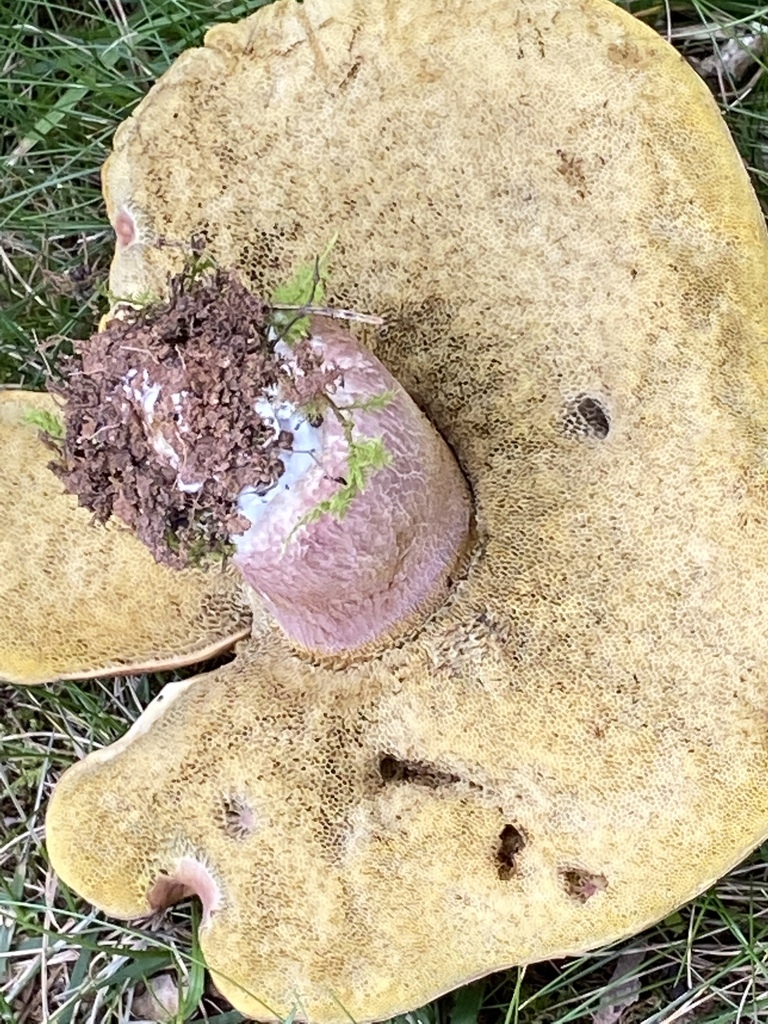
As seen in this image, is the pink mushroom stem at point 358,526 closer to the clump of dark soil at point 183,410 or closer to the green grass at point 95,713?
the clump of dark soil at point 183,410

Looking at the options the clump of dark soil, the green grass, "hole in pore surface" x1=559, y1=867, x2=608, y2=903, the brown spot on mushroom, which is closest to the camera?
the clump of dark soil

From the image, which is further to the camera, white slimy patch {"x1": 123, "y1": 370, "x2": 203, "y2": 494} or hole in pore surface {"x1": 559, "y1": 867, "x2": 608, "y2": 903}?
hole in pore surface {"x1": 559, "y1": 867, "x2": 608, "y2": 903}

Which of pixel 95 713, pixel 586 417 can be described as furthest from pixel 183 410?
pixel 95 713

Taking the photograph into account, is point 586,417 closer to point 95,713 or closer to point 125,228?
point 125,228

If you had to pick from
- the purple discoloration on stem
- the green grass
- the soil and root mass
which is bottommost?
the green grass

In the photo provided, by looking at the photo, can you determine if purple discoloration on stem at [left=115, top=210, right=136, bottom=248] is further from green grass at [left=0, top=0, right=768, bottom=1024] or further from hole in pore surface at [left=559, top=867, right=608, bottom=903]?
A: hole in pore surface at [left=559, top=867, right=608, bottom=903]

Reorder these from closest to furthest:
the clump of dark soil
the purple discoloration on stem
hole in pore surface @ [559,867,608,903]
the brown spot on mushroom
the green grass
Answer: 1. the clump of dark soil
2. hole in pore surface @ [559,867,608,903]
3. the brown spot on mushroom
4. the purple discoloration on stem
5. the green grass

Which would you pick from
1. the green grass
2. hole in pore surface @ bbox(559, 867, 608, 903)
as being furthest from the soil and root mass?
the green grass
